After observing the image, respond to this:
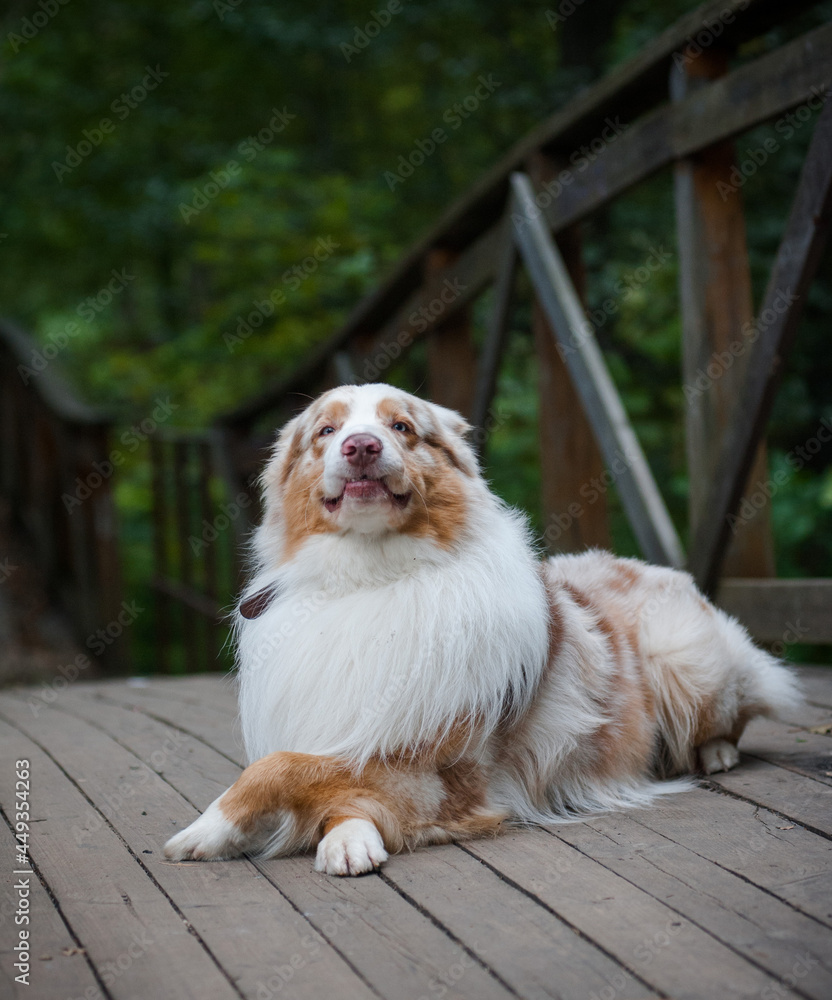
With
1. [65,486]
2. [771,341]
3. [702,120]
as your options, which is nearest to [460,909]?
[771,341]

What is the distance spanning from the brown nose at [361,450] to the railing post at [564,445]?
217 cm

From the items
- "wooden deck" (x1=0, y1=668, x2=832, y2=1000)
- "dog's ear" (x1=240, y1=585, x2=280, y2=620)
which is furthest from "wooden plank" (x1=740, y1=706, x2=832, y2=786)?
"dog's ear" (x1=240, y1=585, x2=280, y2=620)

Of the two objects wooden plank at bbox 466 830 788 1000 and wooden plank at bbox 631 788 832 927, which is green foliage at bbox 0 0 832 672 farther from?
wooden plank at bbox 466 830 788 1000

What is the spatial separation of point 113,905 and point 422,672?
2.93 ft

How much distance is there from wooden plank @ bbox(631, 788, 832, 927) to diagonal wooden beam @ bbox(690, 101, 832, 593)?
1291mm

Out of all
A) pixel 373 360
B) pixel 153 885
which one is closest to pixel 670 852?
pixel 153 885

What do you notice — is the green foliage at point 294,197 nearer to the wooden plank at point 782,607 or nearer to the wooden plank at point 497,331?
the wooden plank at point 782,607

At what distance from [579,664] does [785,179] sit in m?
4.80

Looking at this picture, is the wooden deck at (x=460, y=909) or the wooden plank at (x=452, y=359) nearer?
the wooden deck at (x=460, y=909)

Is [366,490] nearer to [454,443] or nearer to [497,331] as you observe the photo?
[454,443]

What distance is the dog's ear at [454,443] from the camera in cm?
296

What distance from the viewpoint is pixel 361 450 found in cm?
262

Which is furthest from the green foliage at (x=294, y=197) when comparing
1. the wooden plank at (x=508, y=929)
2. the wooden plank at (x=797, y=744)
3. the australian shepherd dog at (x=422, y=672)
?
the wooden plank at (x=508, y=929)

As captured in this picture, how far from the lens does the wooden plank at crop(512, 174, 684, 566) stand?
4.14 metres
